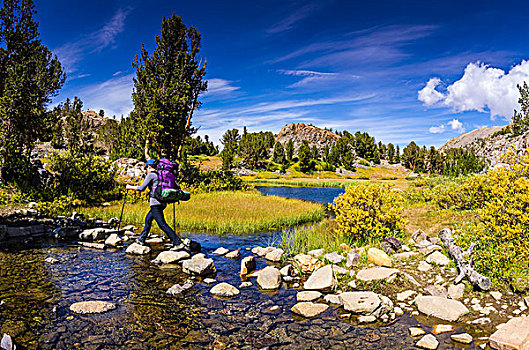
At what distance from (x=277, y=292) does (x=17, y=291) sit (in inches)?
263

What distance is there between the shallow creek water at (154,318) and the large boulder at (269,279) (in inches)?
9.4

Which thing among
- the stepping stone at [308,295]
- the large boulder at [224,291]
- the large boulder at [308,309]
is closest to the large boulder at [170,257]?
the large boulder at [224,291]

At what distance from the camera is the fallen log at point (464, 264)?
7.80m

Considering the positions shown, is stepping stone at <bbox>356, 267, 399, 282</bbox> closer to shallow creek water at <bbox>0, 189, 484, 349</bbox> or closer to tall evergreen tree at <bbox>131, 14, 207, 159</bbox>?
shallow creek water at <bbox>0, 189, 484, 349</bbox>

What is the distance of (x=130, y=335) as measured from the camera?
6211mm

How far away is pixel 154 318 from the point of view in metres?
6.98

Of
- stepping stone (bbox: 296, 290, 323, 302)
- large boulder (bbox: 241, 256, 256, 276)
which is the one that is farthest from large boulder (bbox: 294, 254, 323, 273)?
stepping stone (bbox: 296, 290, 323, 302)


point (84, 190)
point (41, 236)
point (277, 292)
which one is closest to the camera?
point (277, 292)

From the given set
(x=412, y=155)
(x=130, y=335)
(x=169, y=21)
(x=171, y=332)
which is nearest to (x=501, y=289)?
(x=171, y=332)

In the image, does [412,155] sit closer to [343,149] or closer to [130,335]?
[343,149]

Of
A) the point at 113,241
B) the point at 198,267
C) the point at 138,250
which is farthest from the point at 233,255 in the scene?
the point at 113,241

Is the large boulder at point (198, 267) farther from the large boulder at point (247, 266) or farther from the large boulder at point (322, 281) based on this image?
the large boulder at point (322, 281)

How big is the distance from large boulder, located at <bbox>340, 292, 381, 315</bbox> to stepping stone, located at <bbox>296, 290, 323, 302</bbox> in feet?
2.18

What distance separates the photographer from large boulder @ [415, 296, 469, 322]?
7.03m
